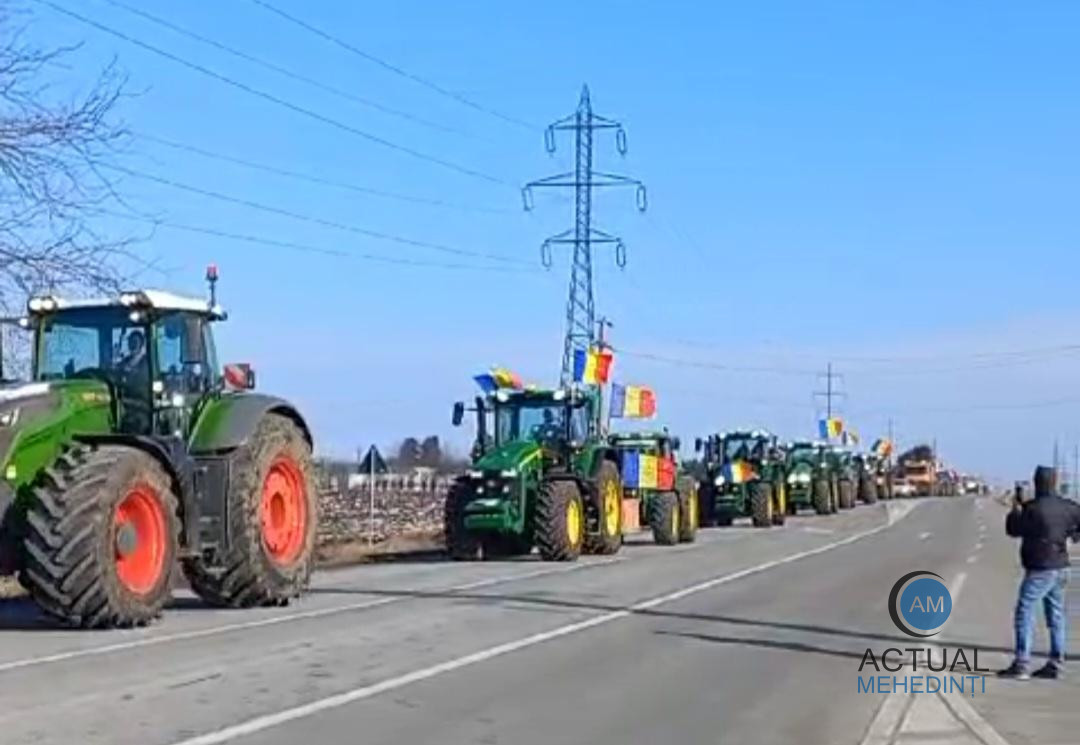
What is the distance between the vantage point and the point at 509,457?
32.6 metres

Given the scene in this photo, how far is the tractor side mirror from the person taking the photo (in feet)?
72.3

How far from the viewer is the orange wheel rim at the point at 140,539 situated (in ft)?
60.8

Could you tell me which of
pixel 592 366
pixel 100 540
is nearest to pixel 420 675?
pixel 100 540

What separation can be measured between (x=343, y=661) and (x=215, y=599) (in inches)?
228

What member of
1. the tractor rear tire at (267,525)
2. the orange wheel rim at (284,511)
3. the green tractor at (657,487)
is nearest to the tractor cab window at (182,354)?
the tractor rear tire at (267,525)

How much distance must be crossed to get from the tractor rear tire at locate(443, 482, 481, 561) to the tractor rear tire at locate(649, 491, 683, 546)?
7.78m

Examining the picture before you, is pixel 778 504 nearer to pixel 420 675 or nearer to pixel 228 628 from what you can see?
pixel 228 628

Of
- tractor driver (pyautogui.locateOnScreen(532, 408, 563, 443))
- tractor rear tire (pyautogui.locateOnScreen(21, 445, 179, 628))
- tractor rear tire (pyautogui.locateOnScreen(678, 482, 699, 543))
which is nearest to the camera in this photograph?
tractor rear tire (pyautogui.locateOnScreen(21, 445, 179, 628))

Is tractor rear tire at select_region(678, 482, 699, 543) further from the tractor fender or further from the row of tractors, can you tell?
the tractor fender

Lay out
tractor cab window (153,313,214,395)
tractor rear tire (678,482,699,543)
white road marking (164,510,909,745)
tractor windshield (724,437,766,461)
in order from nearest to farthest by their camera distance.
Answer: white road marking (164,510,909,745)
tractor cab window (153,313,214,395)
tractor rear tire (678,482,699,543)
tractor windshield (724,437,766,461)

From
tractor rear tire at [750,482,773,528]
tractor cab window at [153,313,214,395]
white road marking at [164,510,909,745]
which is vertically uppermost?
tractor cab window at [153,313,214,395]

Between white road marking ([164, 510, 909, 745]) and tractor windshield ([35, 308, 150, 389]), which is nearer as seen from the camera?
white road marking ([164, 510, 909, 745])

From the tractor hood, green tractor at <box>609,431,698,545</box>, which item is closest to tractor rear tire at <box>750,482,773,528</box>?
green tractor at <box>609,431,698,545</box>

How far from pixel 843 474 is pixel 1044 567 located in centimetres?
5855
